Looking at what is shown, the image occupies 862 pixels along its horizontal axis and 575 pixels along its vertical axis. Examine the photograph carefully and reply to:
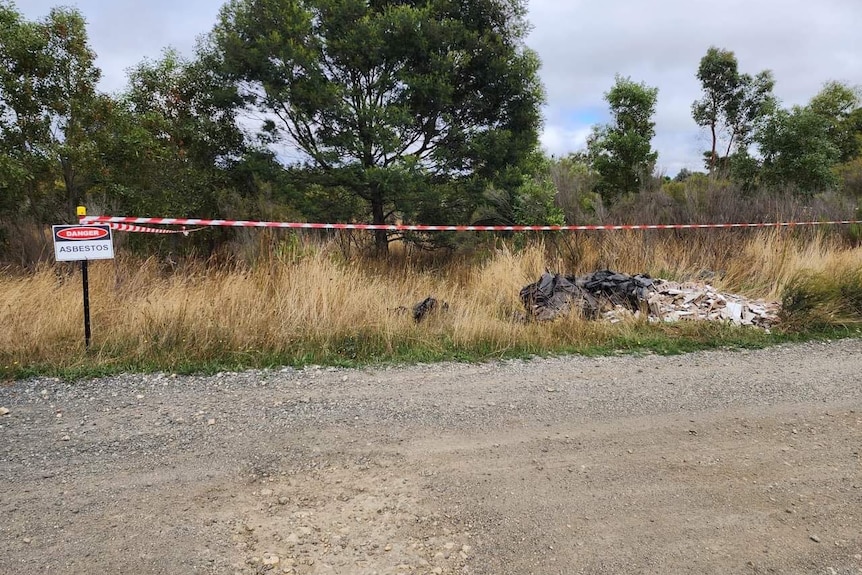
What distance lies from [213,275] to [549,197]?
7207 mm

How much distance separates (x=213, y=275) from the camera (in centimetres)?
695

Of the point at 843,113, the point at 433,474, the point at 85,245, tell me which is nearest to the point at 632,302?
the point at 433,474

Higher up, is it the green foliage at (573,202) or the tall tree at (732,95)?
the tall tree at (732,95)

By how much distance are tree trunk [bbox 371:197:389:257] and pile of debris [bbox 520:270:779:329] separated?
4.59m

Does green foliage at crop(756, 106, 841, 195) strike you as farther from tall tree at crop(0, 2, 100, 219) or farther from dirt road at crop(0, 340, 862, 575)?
tall tree at crop(0, 2, 100, 219)

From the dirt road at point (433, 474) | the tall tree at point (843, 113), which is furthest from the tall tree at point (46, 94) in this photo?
the tall tree at point (843, 113)

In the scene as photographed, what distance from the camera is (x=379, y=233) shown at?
11164 millimetres

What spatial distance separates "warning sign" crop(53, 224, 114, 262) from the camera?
4871 millimetres

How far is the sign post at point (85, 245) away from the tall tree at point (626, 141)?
16504mm

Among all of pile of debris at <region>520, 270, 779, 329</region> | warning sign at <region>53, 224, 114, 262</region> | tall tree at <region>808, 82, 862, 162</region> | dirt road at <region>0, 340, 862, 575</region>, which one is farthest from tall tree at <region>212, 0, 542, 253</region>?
tall tree at <region>808, 82, 862, 162</region>

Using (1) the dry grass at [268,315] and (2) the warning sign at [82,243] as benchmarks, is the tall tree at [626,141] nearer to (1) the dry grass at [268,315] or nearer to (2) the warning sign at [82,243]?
(1) the dry grass at [268,315]

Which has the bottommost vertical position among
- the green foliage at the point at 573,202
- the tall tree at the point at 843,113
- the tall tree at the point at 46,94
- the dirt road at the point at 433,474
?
the dirt road at the point at 433,474

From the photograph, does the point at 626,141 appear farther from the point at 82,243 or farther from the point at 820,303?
the point at 82,243

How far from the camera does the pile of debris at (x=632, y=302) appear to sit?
6.42 metres
